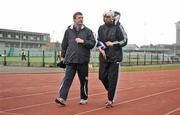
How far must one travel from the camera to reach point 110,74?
30.2ft

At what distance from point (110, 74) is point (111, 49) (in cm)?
53

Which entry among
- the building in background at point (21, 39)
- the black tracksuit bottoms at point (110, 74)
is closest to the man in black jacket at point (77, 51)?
the black tracksuit bottoms at point (110, 74)

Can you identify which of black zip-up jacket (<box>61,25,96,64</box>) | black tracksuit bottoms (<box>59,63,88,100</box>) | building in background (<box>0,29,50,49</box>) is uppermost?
building in background (<box>0,29,50,49</box>)

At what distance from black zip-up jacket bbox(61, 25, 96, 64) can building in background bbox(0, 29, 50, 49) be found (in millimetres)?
82824

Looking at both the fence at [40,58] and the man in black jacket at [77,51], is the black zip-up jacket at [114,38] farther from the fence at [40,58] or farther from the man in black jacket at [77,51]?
the fence at [40,58]

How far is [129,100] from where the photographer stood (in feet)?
34.8

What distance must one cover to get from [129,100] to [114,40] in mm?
2010

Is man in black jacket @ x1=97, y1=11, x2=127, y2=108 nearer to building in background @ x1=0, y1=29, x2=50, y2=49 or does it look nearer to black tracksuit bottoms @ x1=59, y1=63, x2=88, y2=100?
black tracksuit bottoms @ x1=59, y1=63, x2=88, y2=100

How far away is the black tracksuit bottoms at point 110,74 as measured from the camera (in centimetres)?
920

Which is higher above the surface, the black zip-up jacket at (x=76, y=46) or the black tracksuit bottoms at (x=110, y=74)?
the black zip-up jacket at (x=76, y=46)

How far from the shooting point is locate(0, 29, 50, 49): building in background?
323 feet

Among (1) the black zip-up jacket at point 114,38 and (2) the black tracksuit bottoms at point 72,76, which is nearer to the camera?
(1) the black zip-up jacket at point 114,38

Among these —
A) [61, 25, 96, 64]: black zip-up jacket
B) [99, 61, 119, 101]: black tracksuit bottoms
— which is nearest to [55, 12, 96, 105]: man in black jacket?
[61, 25, 96, 64]: black zip-up jacket

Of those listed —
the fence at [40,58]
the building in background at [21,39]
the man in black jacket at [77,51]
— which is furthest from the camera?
the building in background at [21,39]
